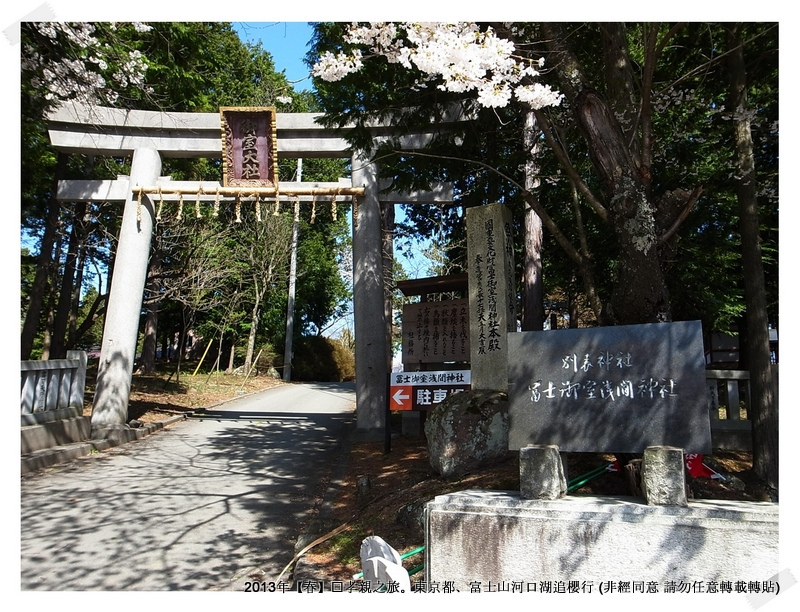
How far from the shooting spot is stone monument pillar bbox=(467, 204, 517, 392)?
7.72m

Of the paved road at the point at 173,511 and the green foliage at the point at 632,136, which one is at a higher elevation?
the green foliage at the point at 632,136

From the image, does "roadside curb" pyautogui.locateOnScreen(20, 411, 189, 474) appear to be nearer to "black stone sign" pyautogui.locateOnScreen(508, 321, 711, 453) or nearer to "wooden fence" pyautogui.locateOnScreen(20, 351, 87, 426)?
"wooden fence" pyautogui.locateOnScreen(20, 351, 87, 426)

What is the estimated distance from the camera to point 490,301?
7977 millimetres

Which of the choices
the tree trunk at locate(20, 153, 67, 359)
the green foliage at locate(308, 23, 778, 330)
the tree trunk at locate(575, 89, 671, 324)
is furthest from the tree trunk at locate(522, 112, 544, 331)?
the tree trunk at locate(20, 153, 67, 359)

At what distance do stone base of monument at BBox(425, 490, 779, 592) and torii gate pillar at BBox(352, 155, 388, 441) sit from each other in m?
6.99

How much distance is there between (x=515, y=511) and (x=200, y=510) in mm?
4075

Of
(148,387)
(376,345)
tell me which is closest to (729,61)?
(376,345)

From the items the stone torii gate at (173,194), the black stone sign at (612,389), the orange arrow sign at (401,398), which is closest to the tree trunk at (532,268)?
the stone torii gate at (173,194)

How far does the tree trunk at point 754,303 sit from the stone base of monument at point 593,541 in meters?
2.77

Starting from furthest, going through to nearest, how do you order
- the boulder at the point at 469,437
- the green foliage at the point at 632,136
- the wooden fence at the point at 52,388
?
the wooden fence at the point at 52,388 < the green foliage at the point at 632,136 < the boulder at the point at 469,437

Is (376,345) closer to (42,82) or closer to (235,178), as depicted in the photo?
(235,178)

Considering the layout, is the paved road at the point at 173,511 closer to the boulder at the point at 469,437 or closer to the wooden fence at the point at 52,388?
the wooden fence at the point at 52,388

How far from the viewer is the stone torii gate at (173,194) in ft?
34.5

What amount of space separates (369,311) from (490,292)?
371 centimetres
